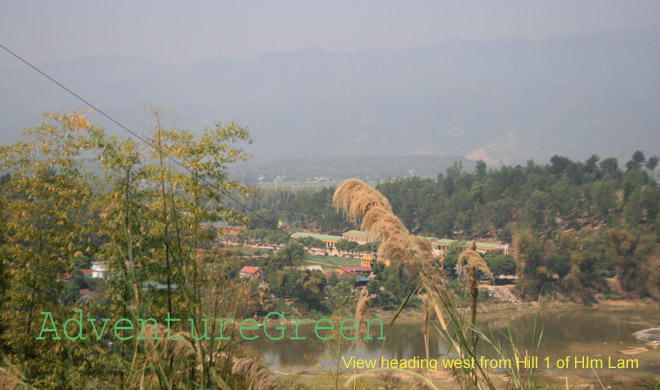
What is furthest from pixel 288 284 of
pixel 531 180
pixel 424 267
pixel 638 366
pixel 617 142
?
pixel 617 142

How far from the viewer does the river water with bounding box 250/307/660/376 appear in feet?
48.9

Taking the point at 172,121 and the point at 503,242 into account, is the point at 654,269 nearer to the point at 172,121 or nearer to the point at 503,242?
the point at 503,242

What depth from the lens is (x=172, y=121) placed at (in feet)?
18.2

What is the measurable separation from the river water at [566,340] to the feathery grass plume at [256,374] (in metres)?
12.1

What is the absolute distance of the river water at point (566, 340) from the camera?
48.9 ft

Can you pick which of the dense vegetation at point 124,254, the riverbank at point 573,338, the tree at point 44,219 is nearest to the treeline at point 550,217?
the riverbank at point 573,338

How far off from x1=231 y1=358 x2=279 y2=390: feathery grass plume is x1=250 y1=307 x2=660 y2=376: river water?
12.1 metres

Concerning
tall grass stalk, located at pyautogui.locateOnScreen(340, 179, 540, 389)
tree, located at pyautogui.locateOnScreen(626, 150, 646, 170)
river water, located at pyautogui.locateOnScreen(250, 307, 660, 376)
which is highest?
tree, located at pyautogui.locateOnScreen(626, 150, 646, 170)

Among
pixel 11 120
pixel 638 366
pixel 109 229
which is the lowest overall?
pixel 638 366

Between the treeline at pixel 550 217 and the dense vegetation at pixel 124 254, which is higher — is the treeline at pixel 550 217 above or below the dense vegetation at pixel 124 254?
below

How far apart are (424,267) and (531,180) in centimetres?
4006

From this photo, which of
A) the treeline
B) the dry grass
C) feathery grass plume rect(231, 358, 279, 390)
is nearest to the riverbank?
the treeline

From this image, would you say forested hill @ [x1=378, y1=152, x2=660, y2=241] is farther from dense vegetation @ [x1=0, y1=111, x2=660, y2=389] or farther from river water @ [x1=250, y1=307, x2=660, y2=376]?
dense vegetation @ [x1=0, y1=111, x2=660, y2=389]

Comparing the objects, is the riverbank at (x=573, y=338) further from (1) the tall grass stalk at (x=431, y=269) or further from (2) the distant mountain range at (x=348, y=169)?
(2) the distant mountain range at (x=348, y=169)
